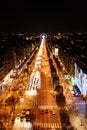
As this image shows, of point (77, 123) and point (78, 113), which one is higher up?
point (78, 113)

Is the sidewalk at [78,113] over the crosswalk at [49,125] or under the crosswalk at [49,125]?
over

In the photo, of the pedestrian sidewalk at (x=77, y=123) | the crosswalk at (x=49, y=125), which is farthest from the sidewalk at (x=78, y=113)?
the crosswalk at (x=49, y=125)

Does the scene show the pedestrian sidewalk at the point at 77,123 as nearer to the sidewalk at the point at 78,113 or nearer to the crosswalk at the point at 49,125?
the sidewalk at the point at 78,113

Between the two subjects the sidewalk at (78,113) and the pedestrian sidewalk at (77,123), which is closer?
the pedestrian sidewalk at (77,123)

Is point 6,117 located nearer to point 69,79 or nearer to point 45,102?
point 45,102

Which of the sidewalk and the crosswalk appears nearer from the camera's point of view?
the crosswalk

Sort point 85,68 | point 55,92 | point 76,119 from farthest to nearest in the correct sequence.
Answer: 1. point 85,68
2. point 55,92
3. point 76,119

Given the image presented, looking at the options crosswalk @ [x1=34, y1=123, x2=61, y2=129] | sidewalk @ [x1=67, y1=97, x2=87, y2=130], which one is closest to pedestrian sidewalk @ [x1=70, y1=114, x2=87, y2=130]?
sidewalk @ [x1=67, y1=97, x2=87, y2=130]

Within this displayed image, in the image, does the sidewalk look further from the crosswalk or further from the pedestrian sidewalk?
the crosswalk

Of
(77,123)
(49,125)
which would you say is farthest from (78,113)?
(49,125)

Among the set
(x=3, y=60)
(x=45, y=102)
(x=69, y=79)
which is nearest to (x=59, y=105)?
(x=45, y=102)

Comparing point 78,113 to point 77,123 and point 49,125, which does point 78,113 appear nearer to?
point 77,123
